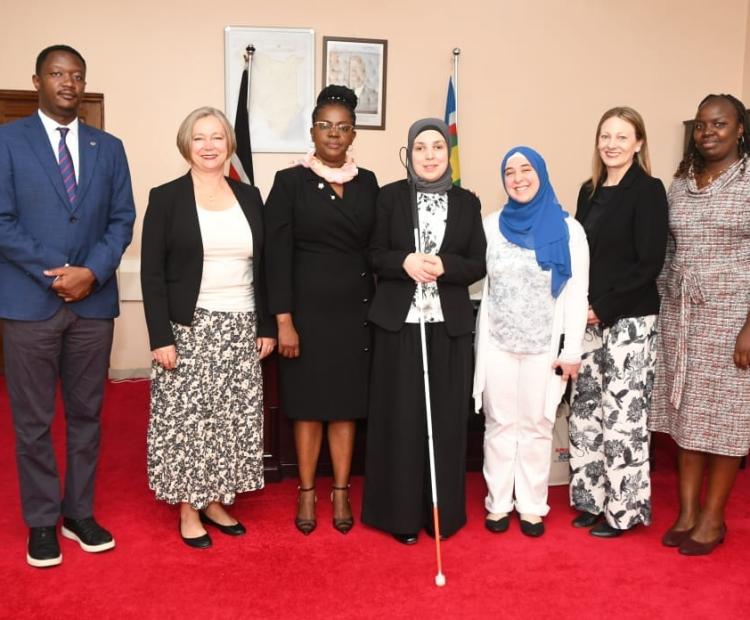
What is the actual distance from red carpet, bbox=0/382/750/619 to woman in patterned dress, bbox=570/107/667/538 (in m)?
0.28

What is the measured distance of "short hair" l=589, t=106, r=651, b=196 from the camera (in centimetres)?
266

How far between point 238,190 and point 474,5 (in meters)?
3.45

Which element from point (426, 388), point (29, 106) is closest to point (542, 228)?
point (426, 388)

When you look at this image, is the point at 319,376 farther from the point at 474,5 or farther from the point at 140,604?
the point at 474,5

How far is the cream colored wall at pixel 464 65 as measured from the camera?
16.6 ft

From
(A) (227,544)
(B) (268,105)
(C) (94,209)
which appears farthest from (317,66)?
(A) (227,544)

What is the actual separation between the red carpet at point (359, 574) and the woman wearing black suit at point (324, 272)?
0.85 feet

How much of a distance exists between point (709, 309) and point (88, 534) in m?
2.41

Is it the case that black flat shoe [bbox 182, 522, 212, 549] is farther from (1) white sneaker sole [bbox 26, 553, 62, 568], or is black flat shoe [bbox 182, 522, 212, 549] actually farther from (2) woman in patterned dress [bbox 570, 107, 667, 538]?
(2) woman in patterned dress [bbox 570, 107, 667, 538]

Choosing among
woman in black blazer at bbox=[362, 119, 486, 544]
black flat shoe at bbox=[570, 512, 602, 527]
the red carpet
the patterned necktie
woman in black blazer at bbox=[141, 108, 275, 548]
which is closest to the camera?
the red carpet

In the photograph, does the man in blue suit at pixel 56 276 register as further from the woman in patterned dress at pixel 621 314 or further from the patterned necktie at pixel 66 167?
the woman in patterned dress at pixel 621 314

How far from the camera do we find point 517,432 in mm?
2836

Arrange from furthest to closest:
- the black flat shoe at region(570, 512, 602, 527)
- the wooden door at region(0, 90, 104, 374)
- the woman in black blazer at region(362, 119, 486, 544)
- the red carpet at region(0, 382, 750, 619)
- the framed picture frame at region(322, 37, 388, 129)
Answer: the framed picture frame at region(322, 37, 388, 129) → the wooden door at region(0, 90, 104, 374) → the black flat shoe at region(570, 512, 602, 527) → the woman in black blazer at region(362, 119, 486, 544) → the red carpet at region(0, 382, 750, 619)

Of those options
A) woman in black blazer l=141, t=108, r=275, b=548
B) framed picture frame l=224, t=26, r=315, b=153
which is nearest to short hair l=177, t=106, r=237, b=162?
woman in black blazer l=141, t=108, r=275, b=548
